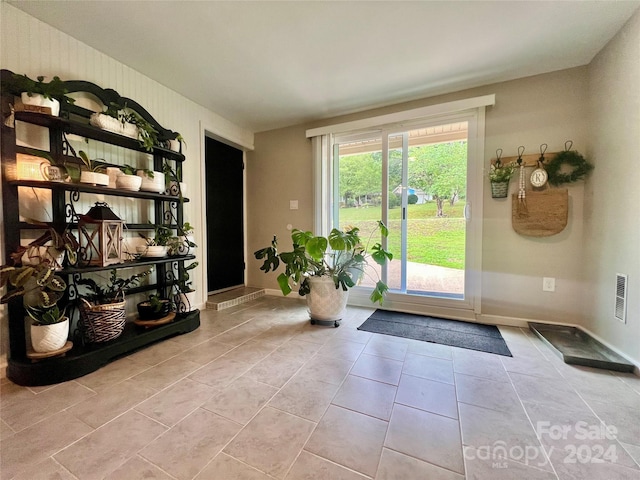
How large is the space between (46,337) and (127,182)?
1.10 meters

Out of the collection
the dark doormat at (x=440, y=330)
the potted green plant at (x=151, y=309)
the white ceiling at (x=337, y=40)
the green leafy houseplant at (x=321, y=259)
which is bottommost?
the dark doormat at (x=440, y=330)

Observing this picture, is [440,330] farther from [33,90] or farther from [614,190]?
[33,90]

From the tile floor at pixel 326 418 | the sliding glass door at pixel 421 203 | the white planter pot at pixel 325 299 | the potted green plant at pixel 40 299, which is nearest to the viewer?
the tile floor at pixel 326 418

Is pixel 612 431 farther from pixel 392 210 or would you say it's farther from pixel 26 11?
pixel 26 11

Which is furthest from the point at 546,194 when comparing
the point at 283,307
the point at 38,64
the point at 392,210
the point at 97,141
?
the point at 38,64

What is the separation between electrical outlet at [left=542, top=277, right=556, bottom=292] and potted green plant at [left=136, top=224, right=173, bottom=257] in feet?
11.0

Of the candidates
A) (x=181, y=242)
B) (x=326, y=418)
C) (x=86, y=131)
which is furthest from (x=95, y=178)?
(x=326, y=418)

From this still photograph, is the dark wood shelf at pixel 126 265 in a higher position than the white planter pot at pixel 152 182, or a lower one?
lower

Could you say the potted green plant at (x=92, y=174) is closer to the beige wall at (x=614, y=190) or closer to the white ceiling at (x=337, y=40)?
the white ceiling at (x=337, y=40)

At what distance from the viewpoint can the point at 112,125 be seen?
1.86 metres

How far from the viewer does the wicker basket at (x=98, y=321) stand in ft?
5.55

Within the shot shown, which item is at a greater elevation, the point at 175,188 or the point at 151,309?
the point at 175,188

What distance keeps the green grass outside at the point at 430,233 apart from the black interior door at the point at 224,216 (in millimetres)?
1866

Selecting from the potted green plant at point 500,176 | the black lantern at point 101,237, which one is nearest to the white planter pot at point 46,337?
the black lantern at point 101,237
